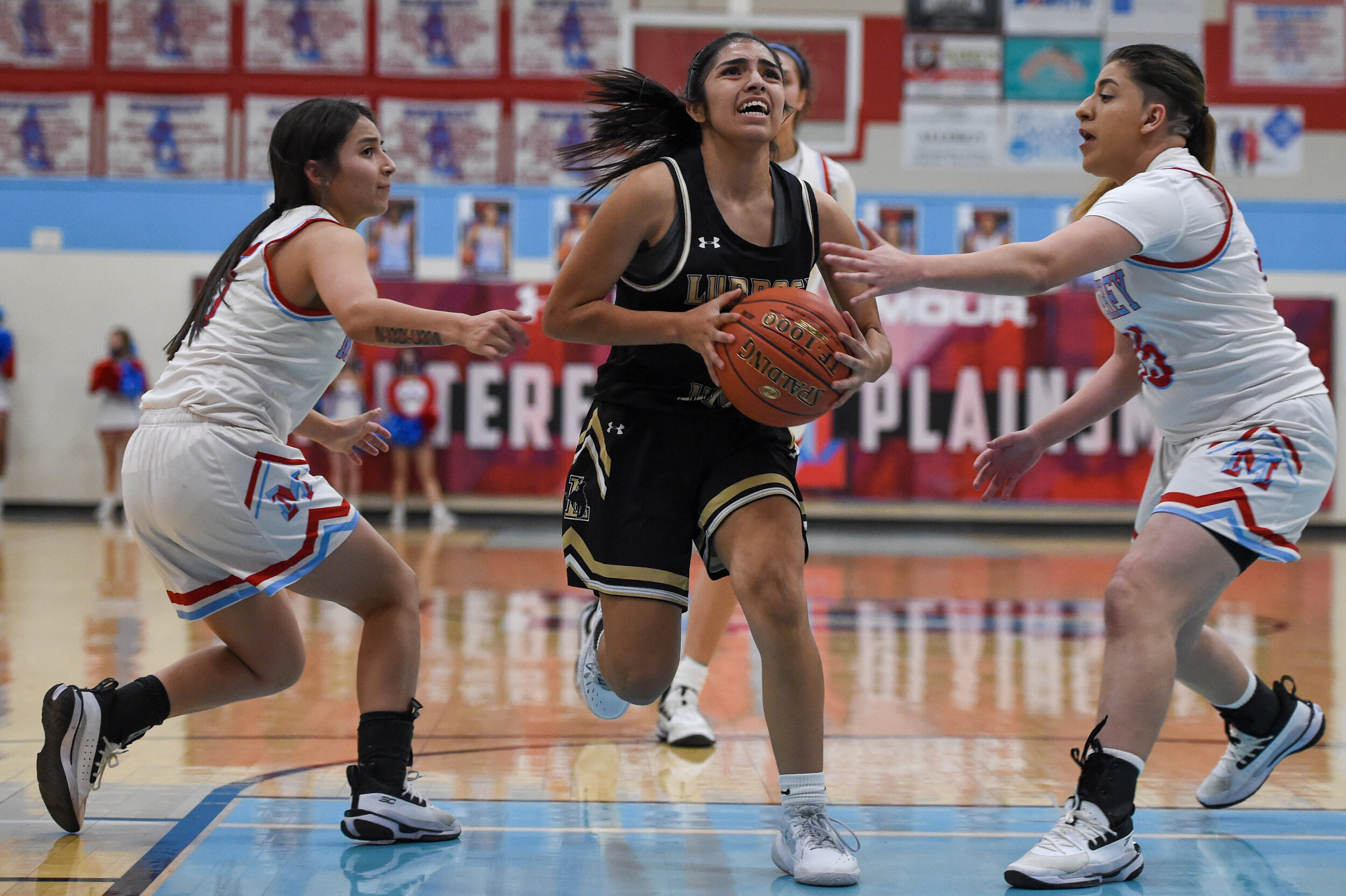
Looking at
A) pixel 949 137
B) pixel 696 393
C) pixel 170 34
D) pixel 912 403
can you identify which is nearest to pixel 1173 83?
pixel 696 393

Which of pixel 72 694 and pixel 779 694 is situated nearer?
pixel 779 694

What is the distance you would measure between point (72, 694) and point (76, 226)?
11.1m

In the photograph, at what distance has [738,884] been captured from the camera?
2.52 metres

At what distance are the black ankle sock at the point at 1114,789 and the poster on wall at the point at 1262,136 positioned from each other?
37.5 ft

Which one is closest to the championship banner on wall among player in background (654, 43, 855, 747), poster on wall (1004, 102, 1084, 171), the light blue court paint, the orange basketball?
poster on wall (1004, 102, 1084, 171)

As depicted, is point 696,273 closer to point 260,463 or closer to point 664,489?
point 664,489

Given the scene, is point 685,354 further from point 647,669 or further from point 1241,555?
point 1241,555

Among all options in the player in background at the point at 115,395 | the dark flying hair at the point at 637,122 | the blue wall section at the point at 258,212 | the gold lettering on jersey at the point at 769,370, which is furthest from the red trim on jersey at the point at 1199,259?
the player in background at the point at 115,395

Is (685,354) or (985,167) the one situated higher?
(985,167)

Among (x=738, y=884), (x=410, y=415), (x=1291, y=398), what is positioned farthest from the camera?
(x=410, y=415)

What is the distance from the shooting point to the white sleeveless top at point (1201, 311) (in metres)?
2.65

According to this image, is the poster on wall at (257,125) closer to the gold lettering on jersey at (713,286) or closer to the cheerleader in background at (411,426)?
the cheerleader in background at (411,426)

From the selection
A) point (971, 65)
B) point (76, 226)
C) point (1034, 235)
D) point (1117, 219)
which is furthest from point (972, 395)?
point (1117, 219)

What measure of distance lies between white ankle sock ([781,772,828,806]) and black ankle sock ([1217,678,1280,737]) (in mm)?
1197
